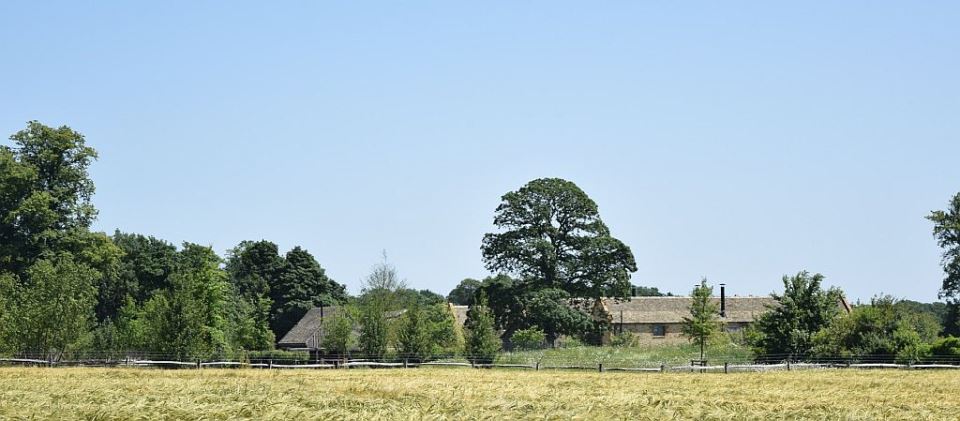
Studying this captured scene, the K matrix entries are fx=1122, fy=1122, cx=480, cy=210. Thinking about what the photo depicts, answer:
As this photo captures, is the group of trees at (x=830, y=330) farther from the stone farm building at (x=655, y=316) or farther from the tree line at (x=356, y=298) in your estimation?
the stone farm building at (x=655, y=316)

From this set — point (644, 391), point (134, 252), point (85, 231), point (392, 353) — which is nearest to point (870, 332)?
point (392, 353)

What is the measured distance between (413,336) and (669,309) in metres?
42.5

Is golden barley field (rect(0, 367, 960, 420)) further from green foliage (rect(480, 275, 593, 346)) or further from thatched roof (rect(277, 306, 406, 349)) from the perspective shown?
thatched roof (rect(277, 306, 406, 349))

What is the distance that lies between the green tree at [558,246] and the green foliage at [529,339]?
4.83m

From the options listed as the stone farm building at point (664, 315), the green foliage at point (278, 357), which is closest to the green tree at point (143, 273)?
the green foliage at point (278, 357)

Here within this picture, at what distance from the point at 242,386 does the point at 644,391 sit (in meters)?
12.6

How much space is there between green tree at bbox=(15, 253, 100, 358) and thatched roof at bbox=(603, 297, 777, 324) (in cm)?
5460

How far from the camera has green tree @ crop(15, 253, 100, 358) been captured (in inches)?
2504

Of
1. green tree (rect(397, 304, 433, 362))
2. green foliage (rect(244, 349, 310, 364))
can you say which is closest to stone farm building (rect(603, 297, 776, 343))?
green tree (rect(397, 304, 433, 362))

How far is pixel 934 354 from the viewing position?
64.4 meters

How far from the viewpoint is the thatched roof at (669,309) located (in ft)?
352

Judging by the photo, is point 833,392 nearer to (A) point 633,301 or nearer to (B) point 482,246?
(B) point 482,246

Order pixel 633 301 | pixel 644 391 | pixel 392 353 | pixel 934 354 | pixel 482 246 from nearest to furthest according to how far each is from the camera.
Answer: pixel 644 391 → pixel 934 354 → pixel 392 353 → pixel 482 246 → pixel 633 301

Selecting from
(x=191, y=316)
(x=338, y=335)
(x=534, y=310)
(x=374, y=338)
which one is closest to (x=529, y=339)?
(x=534, y=310)
